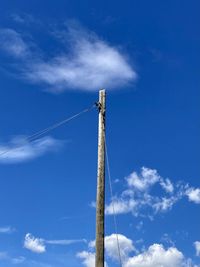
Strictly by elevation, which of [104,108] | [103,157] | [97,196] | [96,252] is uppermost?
[104,108]

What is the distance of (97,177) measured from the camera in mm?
17438

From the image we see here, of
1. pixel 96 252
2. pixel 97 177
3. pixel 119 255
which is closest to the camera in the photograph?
pixel 96 252

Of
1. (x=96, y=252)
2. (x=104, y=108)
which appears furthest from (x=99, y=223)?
(x=104, y=108)

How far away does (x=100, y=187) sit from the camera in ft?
56.3

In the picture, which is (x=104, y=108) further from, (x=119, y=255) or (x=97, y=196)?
(x=119, y=255)

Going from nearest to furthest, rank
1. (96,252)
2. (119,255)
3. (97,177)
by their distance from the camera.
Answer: (96,252) < (97,177) < (119,255)

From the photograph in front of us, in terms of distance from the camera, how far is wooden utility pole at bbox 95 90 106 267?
16.3 m

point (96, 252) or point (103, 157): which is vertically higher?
point (103, 157)

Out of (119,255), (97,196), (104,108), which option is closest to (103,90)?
(104,108)

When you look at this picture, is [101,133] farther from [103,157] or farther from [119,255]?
[119,255]

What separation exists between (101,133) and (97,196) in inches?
90.2

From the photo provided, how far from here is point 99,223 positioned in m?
16.6

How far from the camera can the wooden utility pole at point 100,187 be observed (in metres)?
16.3

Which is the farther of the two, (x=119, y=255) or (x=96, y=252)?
(x=119, y=255)
